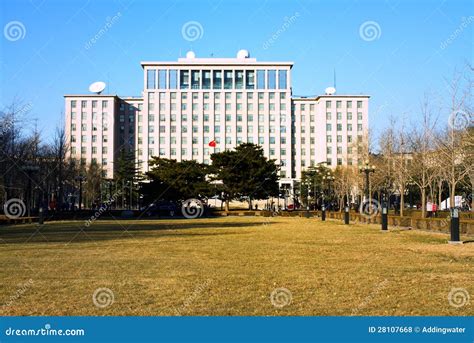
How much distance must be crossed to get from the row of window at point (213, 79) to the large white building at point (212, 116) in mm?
200

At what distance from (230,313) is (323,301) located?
1571 mm

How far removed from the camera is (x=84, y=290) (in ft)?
29.7

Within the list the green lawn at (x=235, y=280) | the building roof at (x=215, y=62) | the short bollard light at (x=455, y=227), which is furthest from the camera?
the building roof at (x=215, y=62)

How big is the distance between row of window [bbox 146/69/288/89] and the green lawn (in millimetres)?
97279

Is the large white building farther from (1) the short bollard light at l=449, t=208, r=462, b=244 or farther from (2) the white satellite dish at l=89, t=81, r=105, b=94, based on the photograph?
(1) the short bollard light at l=449, t=208, r=462, b=244

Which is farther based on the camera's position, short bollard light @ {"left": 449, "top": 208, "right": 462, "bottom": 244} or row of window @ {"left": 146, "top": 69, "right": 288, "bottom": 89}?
row of window @ {"left": 146, "top": 69, "right": 288, "bottom": 89}

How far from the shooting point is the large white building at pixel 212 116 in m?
113

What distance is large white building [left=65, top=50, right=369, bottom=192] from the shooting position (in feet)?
370

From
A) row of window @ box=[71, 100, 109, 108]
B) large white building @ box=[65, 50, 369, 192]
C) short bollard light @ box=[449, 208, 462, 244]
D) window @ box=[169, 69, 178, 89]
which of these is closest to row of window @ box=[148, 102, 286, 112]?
large white building @ box=[65, 50, 369, 192]

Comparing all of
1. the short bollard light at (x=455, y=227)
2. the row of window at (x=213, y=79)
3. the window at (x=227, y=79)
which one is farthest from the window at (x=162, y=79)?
the short bollard light at (x=455, y=227)

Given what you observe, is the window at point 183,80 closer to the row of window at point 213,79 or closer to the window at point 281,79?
the row of window at point 213,79

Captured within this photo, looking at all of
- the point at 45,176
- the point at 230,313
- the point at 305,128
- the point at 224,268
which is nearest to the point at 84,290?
the point at 230,313

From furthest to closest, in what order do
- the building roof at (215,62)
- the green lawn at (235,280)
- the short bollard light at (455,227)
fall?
the building roof at (215,62)
the short bollard light at (455,227)
the green lawn at (235,280)

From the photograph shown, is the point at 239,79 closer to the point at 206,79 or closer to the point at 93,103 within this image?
the point at 206,79
